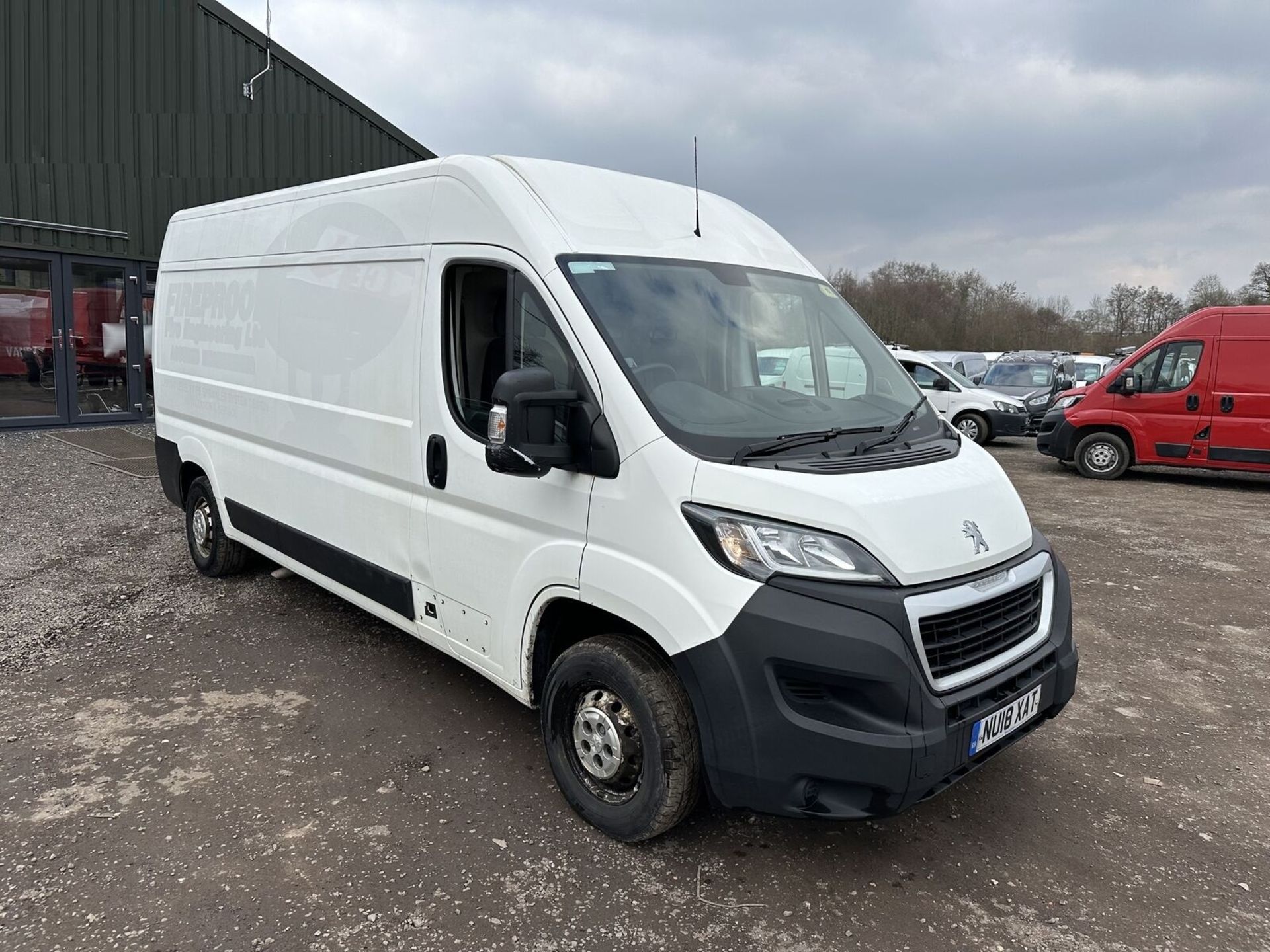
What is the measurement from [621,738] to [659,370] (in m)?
1.30

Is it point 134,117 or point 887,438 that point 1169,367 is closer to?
point 887,438

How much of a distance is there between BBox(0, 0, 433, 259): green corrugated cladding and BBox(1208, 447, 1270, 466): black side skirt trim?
15.2 meters

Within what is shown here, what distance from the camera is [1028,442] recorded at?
17828 mm

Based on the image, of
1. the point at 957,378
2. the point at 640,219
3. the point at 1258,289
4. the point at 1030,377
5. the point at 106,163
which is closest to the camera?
the point at 640,219

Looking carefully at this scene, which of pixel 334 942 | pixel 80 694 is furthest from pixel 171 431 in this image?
pixel 334 942

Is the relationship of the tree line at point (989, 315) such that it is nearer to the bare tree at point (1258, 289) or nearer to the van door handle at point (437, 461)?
the bare tree at point (1258, 289)

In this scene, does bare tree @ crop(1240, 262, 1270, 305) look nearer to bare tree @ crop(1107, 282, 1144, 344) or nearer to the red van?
bare tree @ crop(1107, 282, 1144, 344)

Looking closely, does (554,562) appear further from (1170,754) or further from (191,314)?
(191,314)

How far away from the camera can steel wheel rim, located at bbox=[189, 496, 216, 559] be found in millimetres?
5914

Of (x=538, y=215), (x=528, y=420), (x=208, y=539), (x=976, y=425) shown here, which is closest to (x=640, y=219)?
(x=538, y=215)

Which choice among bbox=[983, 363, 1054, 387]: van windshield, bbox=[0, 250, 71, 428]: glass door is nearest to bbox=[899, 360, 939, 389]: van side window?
bbox=[983, 363, 1054, 387]: van windshield

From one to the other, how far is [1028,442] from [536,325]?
1706 centimetres

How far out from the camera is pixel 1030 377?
1925 centimetres

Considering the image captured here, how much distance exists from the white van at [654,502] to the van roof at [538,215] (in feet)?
0.05
